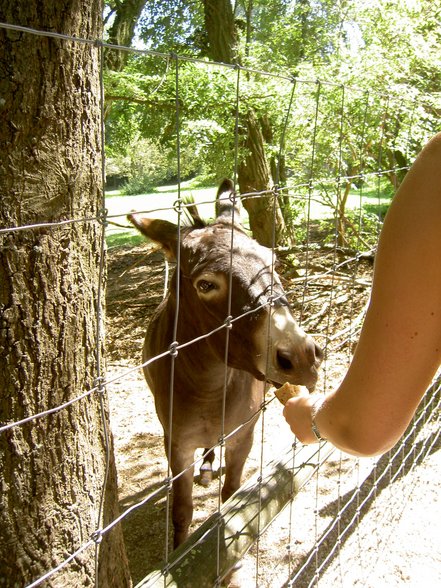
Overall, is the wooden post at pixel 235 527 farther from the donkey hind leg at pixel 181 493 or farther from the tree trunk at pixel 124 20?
the tree trunk at pixel 124 20

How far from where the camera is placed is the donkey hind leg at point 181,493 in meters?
3.32

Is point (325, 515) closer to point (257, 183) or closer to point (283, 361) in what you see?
point (283, 361)

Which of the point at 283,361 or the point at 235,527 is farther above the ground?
the point at 283,361

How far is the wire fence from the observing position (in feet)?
5.56

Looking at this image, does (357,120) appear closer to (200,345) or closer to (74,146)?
(200,345)

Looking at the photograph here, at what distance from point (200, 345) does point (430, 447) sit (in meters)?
2.40

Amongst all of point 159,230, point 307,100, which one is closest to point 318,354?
point 159,230

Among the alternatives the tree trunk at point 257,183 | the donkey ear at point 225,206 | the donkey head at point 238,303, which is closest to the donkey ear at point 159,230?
the donkey head at point 238,303

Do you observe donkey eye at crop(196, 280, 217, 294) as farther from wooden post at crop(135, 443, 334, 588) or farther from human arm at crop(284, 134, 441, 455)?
human arm at crop(284, 134, 441, 455)

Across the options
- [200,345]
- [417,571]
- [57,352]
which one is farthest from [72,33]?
[417,571]

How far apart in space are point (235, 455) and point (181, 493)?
1.38 feet

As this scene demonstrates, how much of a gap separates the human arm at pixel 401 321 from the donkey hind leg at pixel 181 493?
6.99 feet

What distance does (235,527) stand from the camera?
7.55 ft

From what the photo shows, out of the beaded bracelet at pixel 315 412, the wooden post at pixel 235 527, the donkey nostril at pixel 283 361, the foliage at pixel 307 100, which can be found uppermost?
the foliage at pixel 307 100
